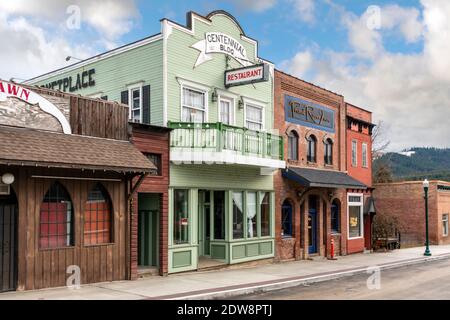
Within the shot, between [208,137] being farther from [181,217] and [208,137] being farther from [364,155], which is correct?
[364,155]

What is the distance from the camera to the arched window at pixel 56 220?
521 inches

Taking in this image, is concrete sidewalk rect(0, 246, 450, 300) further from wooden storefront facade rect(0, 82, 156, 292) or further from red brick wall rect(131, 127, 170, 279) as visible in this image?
red brick wall rect(131, 127, 170, 279)

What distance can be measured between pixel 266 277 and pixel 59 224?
6.75 meters

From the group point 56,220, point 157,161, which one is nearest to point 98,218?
point 56,220

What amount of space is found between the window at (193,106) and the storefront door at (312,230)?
869cm

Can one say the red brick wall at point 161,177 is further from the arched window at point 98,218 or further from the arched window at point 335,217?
the arched window at point 335,217

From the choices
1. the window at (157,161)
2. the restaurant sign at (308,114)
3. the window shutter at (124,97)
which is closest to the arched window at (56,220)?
the window at (157,161)

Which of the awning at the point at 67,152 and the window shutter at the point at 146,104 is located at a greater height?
the window shutter at the point at 146,104

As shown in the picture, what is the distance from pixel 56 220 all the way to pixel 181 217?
4.85 meters

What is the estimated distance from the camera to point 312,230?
81.1 feet

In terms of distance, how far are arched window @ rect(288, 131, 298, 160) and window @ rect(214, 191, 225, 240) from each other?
189 inches

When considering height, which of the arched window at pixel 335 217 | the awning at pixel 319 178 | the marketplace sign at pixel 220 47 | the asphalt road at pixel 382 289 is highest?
the marketplace sign at pixel 220 47
